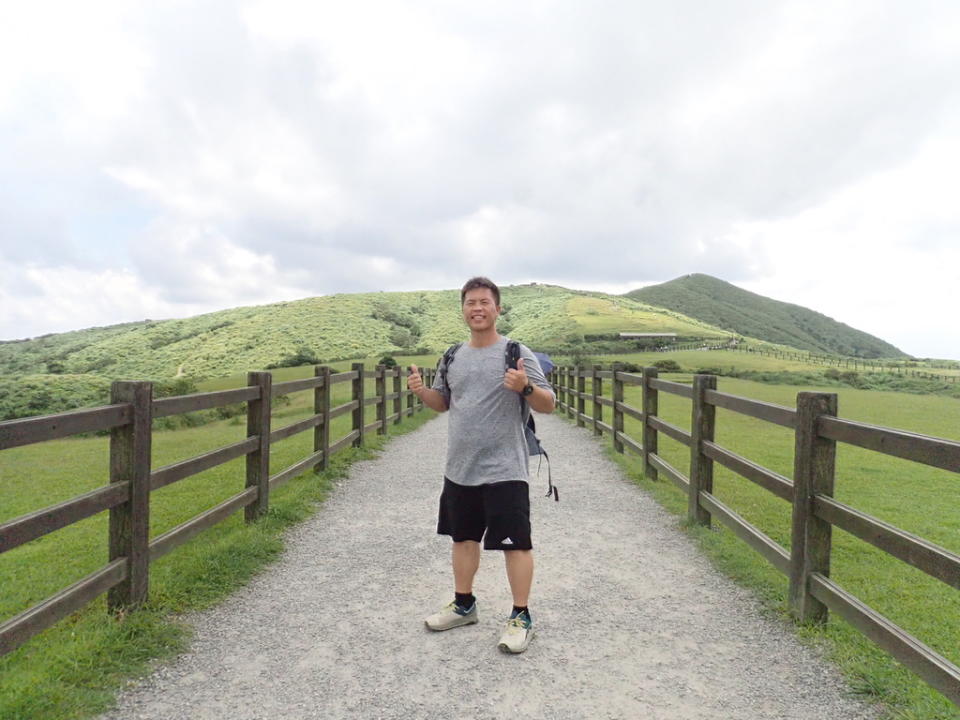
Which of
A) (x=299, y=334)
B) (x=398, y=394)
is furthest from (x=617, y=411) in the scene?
(x=299, y=334)

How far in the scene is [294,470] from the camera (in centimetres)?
667

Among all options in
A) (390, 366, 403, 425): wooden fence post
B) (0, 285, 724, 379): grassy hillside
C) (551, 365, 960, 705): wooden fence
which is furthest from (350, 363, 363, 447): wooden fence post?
(0, 285, 724, 379): grassy hillside

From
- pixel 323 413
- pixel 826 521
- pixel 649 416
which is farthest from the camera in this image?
pixel 323 413

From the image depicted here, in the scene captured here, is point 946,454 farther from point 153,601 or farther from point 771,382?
point 771,382

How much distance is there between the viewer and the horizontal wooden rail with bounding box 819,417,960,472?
8.28 feet

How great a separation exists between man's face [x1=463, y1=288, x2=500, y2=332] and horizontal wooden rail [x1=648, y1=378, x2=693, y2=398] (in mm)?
3260

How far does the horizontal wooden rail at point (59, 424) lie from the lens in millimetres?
2648

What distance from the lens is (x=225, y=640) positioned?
327 centimetres

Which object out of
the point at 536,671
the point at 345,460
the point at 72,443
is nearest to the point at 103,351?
the point at 72,443

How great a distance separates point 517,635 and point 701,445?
2.95 metres

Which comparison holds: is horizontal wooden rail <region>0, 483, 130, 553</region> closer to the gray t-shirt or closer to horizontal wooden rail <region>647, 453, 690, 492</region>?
the gray t-shirt

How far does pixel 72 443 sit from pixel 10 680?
13258 mm

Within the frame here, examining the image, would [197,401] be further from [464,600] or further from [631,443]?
[631,443]

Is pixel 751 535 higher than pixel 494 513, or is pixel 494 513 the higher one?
pixel 494 513
